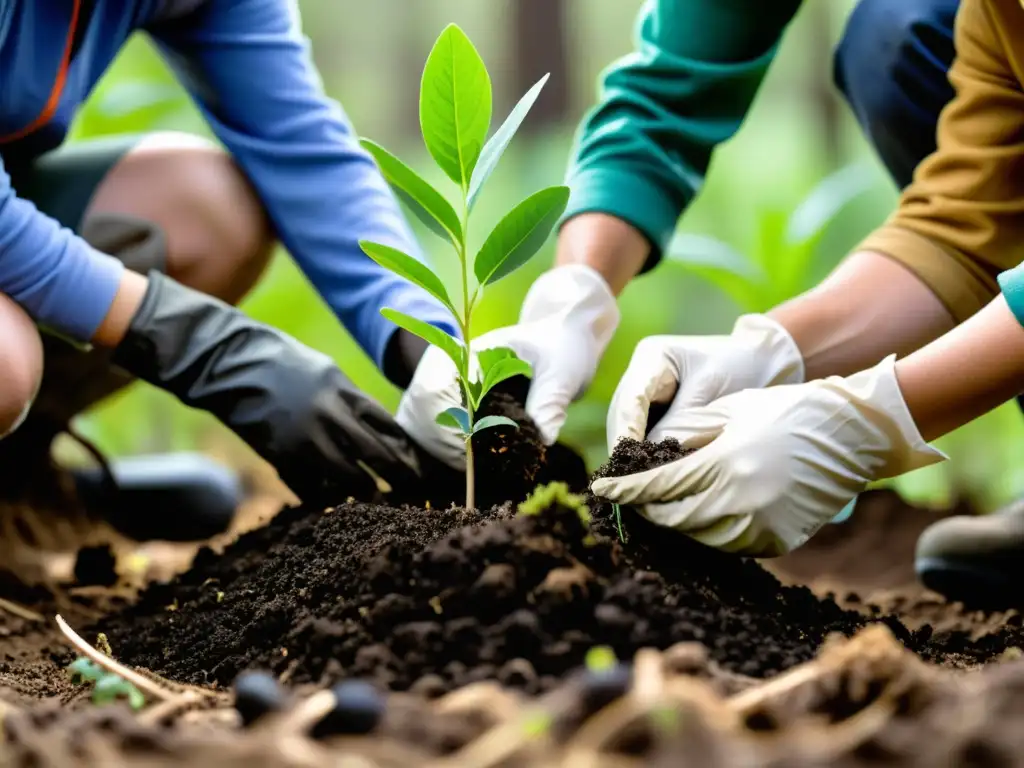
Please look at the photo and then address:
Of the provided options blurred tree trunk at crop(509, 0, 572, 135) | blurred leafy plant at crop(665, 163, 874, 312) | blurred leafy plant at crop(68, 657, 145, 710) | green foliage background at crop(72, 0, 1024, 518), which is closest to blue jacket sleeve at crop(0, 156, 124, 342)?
blurred leafy plant at crop(68, 657, 145, 710)

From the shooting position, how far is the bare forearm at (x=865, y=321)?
54.4 inches

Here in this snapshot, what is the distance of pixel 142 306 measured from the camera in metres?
1.43

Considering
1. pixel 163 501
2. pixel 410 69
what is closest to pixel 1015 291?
pixel 163 501

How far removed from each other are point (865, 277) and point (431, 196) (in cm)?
71

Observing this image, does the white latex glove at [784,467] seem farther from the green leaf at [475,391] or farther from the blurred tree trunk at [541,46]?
the blurred tree trunk at [541,46]

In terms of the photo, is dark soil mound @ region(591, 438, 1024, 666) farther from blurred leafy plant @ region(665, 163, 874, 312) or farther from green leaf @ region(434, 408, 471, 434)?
blurred leafy plant @ region(665, 163, 874, 312)

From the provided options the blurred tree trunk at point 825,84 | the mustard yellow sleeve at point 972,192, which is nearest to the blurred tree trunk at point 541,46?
the blurred tree trunk at point 825,84

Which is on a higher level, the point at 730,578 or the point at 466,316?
the point at 466,316

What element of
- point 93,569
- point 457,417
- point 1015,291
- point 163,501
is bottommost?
point 163,501

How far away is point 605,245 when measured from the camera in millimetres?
1575

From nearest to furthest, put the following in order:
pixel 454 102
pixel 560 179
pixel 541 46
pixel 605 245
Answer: pixel 454 102
pixel 605 245
pixel 560 179
pixel 541 46

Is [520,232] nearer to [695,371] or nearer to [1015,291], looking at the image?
[695,371]

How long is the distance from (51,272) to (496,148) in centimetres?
71

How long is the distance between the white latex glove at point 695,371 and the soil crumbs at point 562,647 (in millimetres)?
108
